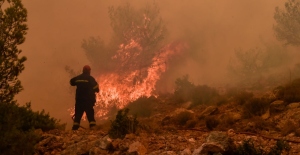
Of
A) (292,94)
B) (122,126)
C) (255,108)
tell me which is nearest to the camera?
(122,126)

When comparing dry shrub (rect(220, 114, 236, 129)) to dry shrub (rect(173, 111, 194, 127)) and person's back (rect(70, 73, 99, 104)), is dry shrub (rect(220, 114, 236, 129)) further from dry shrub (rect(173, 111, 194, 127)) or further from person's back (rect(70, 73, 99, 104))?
person's back (rect(70, 73, 99, 104))

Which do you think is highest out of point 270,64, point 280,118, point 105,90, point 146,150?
point 270,64

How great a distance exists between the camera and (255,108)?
8781mm

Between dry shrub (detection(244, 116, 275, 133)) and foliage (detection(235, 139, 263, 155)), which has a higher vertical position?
dry shrub (detection(244, 116, 275, 133))

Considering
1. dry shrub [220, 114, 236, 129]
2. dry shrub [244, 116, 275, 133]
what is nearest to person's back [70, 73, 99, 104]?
dry shrub [220, 114, 236, 129]

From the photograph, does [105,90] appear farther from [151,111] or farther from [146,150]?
[146,150]

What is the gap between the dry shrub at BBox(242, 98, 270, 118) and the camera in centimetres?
859

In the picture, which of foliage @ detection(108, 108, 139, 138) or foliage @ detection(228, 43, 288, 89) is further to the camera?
foliage @ detection(228, 43, 288, 89)

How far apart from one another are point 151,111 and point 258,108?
733 centimetres

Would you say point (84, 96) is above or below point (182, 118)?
above

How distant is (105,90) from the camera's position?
130ft

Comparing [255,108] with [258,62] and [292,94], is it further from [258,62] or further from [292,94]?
[258,62]

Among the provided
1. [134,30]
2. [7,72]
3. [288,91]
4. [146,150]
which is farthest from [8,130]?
[134,30]

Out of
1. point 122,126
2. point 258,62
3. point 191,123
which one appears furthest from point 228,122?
point 258,62
